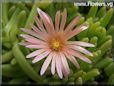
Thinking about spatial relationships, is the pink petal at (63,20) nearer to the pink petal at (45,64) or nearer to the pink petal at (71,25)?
the pink petal at (71,25)

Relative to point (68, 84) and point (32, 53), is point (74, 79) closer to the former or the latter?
point (68, 84)

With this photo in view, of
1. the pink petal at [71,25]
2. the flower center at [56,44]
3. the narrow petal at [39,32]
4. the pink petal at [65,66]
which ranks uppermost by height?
the pink petal at [71,25]

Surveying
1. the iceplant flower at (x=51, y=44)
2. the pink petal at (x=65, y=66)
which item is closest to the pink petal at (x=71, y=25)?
the iceplant flower at (x=51, y=44)

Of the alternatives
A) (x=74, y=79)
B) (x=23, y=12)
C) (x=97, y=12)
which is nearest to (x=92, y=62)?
(x=74, y=79)

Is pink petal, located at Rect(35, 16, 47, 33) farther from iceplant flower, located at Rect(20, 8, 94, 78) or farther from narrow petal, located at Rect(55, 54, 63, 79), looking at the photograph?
narrow petal, located at Rect(55, 54, 63, 79)

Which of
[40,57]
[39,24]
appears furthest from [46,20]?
[40,57]
